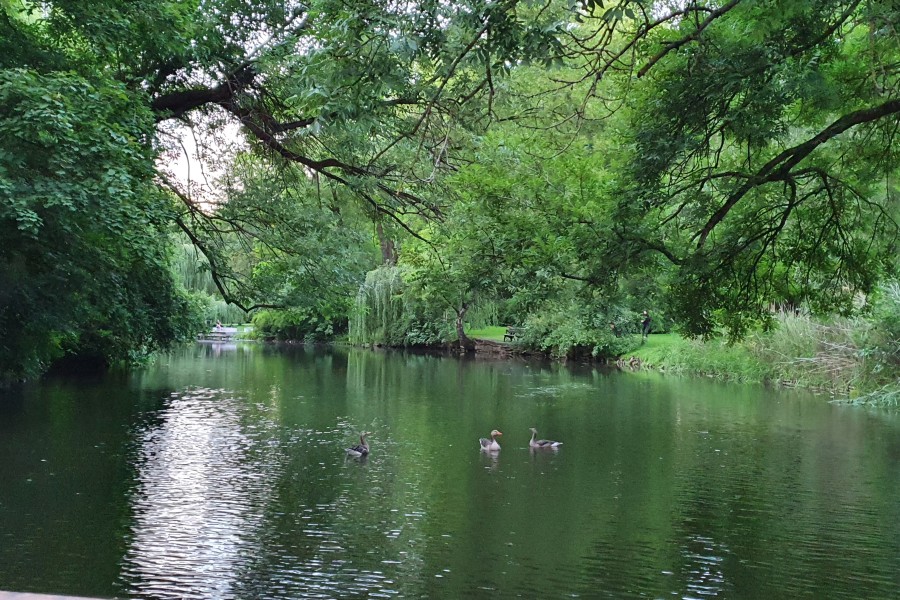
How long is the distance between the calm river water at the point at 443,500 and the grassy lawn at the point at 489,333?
2159 cm

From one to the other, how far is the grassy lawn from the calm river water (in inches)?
850

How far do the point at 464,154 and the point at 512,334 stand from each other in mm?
27740

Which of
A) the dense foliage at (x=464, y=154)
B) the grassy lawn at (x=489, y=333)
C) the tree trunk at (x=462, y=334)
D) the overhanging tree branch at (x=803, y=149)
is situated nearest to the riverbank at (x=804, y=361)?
the dense foliage at (x=464, y=154)

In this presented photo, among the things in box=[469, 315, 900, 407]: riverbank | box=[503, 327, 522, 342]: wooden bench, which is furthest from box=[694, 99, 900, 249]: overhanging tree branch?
box=[503, 327, 522, 342]: wooden bench

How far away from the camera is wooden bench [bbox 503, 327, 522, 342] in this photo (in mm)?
39987

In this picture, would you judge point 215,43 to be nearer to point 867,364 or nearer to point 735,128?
point 735,128

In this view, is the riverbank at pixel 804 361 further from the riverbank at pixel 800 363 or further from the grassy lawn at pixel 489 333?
the grassy lawn at pixel 489 333

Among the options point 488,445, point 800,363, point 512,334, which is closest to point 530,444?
point 488,445

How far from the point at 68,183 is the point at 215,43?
4.29 m

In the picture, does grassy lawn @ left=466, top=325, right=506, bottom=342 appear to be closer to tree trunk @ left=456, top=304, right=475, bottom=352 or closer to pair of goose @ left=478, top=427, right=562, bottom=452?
tree trunk @ left=456, top=304, right=475, bottom=352

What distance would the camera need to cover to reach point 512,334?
40.7m

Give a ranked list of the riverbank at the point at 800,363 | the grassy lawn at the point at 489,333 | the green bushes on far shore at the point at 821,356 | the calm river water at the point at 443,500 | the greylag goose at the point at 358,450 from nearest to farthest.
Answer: the calm river water at the point at 443,500 < the greylag goose at the point at 358,450 < the green bushes on far shore at the point at 821,356 < the riverbank at the point at 800,363 < the grassy lawn at the point at 489,333

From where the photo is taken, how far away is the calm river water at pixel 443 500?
24.9 ft

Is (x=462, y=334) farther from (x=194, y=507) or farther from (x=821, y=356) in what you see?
(x=194, y=507)
